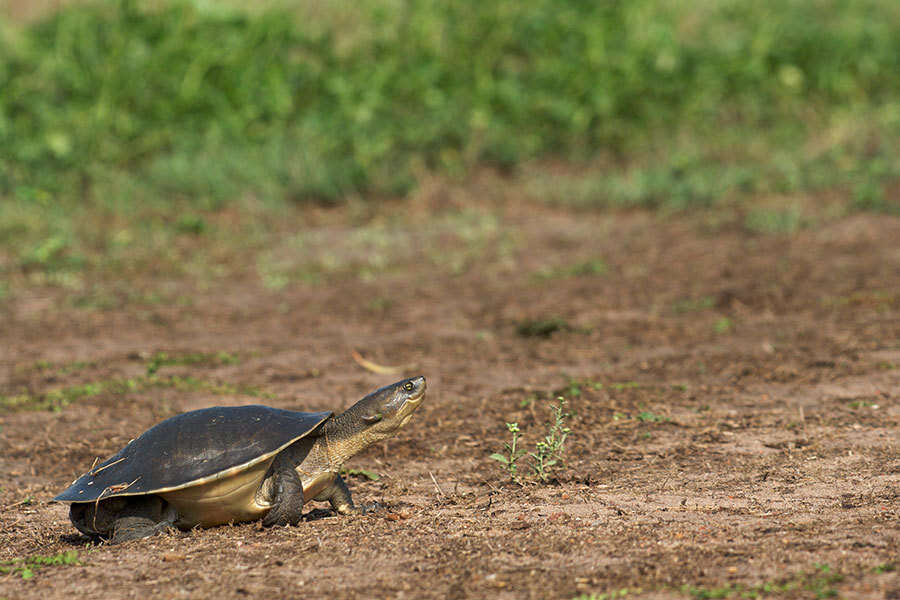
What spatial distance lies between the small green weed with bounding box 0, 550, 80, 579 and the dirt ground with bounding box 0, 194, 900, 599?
0.06 feet

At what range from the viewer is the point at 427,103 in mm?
12094

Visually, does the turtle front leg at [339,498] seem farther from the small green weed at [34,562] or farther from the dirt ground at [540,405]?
the small green weed at [34,562]

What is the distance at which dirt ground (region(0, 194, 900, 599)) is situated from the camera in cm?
326

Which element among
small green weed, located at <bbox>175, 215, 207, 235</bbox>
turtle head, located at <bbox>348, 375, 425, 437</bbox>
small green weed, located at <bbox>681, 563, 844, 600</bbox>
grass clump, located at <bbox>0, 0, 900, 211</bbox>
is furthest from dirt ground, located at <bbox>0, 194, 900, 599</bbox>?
grass clump, located at <bbox>0, 0, 900, 211</bbox>

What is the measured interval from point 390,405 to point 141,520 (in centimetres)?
101

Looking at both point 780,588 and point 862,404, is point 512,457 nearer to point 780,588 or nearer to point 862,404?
point 780,588

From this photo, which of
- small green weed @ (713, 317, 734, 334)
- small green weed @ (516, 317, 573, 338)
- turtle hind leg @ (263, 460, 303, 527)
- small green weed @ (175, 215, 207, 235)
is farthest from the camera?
small green weed @ (175, 215, 207, 235)

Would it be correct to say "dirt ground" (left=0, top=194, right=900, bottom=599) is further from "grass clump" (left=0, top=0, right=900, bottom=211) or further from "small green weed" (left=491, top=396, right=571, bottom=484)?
"grass clump" (left=0, top=0, right=900, bottom=211)

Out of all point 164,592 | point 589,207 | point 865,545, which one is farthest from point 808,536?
point 589,207

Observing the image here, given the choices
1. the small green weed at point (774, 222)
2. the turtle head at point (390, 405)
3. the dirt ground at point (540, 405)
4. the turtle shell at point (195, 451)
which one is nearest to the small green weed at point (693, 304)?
the dirt ground at point (540, 405)

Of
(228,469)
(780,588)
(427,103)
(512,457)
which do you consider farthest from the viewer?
(427,103)

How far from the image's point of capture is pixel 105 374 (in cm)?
656

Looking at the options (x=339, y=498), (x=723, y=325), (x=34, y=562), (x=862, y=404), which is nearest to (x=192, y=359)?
(x=339, y=498)

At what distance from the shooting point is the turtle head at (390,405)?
404 centimetres
